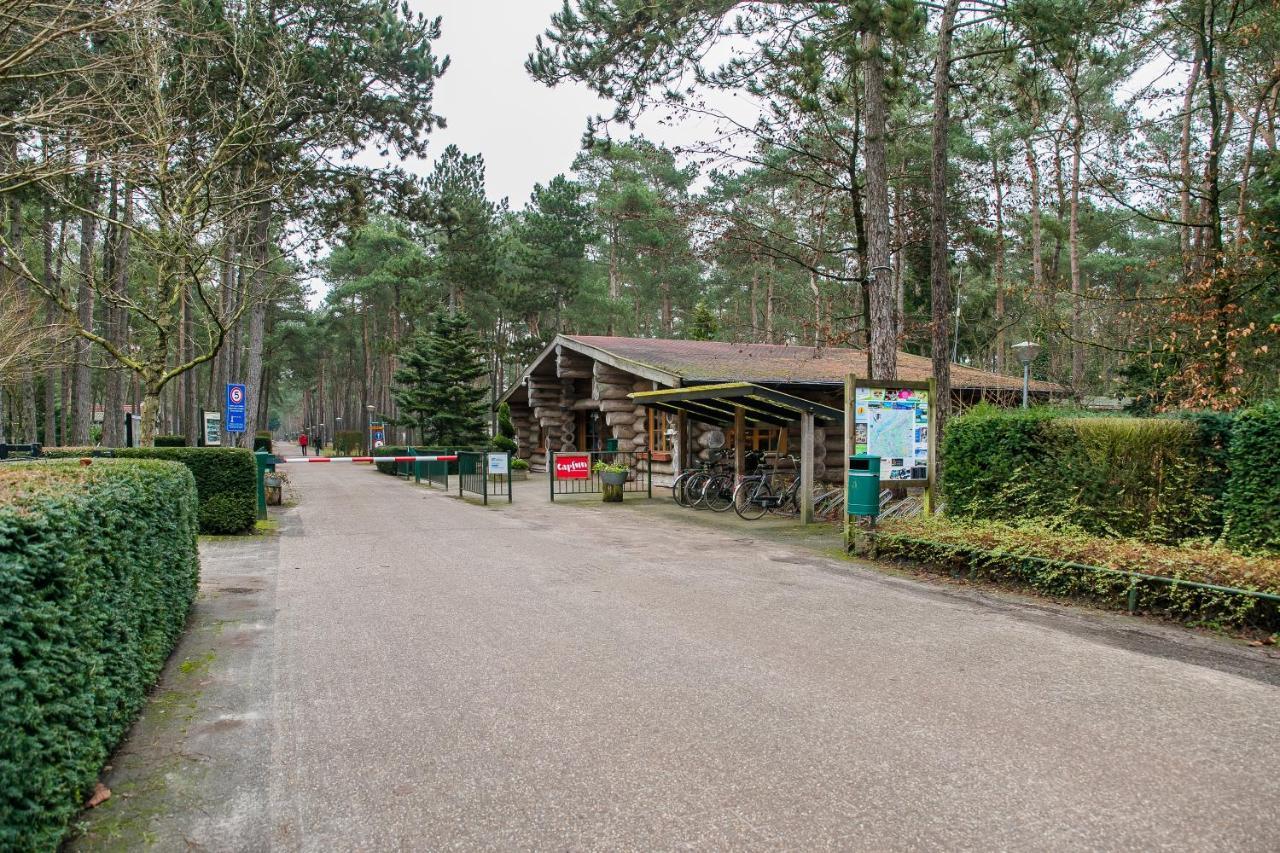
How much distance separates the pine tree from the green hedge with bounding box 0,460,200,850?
26201 millimetres

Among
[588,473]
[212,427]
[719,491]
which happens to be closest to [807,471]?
[719,491]

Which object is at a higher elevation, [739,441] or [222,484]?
[739,441]

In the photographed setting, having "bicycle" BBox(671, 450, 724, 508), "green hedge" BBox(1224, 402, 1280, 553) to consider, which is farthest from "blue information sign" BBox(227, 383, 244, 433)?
"green hedge" BBox(1224, 402, 1280, 553)

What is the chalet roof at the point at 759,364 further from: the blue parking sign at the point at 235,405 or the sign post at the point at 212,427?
the sign post at the point at 212,427

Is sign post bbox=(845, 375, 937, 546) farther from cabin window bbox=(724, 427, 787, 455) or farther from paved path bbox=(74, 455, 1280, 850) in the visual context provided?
cabin window bbox=(724, 427, 787, 455)

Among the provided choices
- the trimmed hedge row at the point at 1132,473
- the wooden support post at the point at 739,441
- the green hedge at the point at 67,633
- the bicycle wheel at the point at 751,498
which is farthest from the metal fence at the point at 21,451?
the trimmed hedge row at the point at 1132,473

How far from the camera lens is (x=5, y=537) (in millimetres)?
2633

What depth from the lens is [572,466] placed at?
1891cm

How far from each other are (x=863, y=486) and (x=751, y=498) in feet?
16.2

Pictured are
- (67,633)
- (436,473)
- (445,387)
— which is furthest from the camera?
(445,387)

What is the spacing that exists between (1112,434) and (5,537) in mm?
8641

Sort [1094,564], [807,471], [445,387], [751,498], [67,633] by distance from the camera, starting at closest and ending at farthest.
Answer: [67,633], [1094,564], [807,471], [751,498], [445,387]

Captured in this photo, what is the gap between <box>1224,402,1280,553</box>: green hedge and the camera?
6.84 metres

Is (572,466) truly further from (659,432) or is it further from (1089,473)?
(1089,473)
